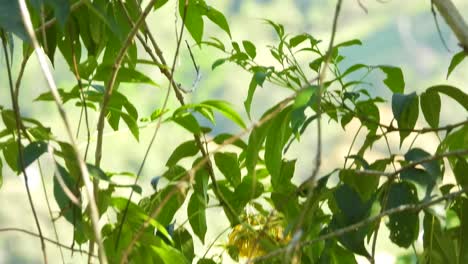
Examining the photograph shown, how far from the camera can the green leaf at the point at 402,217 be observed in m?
0.79

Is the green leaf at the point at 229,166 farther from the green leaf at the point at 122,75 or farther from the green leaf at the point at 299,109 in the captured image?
the green leaf at the point at 299,109

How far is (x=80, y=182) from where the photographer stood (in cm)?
87

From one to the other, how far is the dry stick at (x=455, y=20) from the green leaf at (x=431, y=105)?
0.50 ft

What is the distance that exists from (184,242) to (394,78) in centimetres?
Result: 31

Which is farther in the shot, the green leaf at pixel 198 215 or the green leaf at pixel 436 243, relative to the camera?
the green leaf at pixel 198 215

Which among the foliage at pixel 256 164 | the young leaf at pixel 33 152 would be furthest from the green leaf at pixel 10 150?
the young leaf at pixel 33 152

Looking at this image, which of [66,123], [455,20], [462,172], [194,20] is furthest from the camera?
[194,20]

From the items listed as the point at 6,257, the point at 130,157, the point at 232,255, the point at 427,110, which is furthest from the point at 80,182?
the point at 6,257

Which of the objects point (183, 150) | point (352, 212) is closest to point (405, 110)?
point (352, 212)

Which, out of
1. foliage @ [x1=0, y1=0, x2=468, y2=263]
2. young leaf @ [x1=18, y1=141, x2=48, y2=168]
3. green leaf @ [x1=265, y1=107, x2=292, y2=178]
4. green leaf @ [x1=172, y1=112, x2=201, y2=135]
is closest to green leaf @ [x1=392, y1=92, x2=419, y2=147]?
foliage @ [x1=0, y1=0, x2=468, y2=263]

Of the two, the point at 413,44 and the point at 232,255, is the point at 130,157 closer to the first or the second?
the point at 232,255

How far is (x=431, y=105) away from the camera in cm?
87

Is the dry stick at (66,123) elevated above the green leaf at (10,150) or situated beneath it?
situated beneath

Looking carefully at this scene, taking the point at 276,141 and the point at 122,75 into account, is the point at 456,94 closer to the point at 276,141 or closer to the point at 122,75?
the point at 276,141
